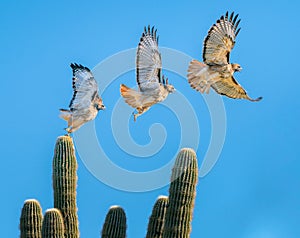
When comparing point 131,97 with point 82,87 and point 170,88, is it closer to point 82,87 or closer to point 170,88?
point 170,88

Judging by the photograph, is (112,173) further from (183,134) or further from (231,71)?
(231,71)

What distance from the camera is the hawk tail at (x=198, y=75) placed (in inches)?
723

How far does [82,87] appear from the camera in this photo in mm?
18469

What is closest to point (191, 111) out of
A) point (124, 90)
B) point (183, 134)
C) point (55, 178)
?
point (183, 134)

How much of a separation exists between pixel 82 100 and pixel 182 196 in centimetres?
284

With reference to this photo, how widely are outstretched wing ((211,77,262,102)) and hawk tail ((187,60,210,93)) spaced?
0.46 m

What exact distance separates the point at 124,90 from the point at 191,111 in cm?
193

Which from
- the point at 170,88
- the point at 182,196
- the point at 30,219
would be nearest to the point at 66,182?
the point at 30,219

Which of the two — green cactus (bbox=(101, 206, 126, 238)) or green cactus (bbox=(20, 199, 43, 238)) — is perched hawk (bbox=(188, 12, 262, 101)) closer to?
green cactus (bbox=(101, 206, 126, 238))

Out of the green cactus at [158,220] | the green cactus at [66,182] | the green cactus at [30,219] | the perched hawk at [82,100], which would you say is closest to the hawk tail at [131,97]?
the perched hawk at [82,100]

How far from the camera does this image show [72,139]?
60.0 feet

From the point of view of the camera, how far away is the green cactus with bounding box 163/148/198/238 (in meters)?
16.9

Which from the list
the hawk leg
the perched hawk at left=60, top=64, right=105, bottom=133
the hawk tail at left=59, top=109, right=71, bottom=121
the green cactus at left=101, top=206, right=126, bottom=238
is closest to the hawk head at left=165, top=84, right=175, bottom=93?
the hawk leg

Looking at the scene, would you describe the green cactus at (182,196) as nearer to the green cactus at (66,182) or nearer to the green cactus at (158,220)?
the green cactus at (158,220)
